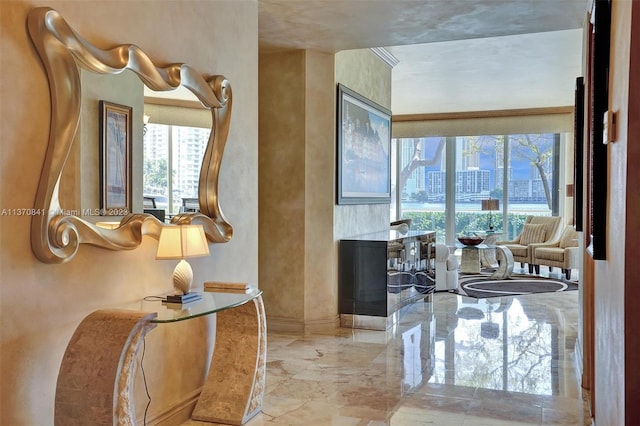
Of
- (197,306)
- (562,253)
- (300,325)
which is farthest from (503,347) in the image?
(562,253)

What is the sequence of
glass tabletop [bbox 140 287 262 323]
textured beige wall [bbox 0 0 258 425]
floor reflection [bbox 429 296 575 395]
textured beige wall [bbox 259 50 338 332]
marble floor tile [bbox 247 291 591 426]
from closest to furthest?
textured beige wall [bbox 0 0 258 425]
glass tabletop [bbox 140 287 262 323]
marble floor tile [bbox 247 291 591 426]
floor reflection [bbox 429 296 575 395]
textured beige wall [bbox 259 50 338 332]

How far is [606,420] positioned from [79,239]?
7.21 feet

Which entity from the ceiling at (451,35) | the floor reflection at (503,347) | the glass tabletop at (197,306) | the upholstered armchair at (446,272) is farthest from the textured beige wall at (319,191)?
the upholstered armchair at (446,272)

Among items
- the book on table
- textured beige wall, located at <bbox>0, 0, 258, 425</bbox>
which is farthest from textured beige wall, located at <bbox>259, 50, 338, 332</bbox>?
the book on table

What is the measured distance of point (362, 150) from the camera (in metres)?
6.13

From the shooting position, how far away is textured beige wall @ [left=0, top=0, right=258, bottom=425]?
2047 mm

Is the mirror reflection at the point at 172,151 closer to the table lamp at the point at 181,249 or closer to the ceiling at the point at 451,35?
the table lamp at the point at 181,249

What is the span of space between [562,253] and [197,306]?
24.3 feet

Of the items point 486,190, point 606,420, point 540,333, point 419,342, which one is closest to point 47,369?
point 606,420

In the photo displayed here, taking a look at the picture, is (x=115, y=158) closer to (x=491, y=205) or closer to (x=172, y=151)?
(x=172, y=151)

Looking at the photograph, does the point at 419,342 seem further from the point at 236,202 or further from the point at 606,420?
the point at 606,420

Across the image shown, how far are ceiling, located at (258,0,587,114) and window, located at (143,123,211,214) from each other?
137 centimetres

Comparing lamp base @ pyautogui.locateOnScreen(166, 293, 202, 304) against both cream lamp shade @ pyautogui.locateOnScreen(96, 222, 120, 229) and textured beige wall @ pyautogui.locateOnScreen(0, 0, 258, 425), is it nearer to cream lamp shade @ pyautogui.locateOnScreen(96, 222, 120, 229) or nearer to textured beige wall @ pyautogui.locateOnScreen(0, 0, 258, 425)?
textured beige wall @ pyautogui.locateOnScreen(0, 0, 258, 425)

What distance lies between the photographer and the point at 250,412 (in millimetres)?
3213
